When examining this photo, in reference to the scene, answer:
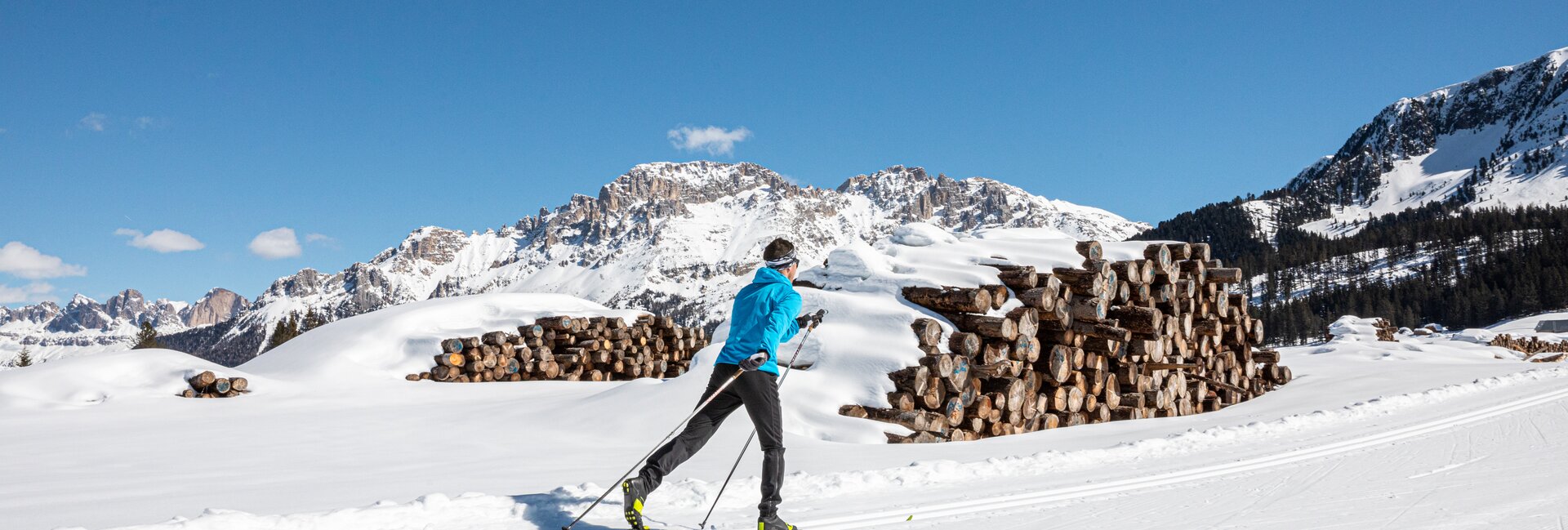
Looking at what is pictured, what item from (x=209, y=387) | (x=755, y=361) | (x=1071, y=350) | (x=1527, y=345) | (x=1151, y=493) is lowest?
(x=1527, y=345)

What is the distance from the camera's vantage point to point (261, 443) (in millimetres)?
7762

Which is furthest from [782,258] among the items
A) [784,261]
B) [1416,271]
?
[1416,271]

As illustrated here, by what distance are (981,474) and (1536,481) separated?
360 cm

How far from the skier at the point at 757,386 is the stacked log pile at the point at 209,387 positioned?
1077 cm

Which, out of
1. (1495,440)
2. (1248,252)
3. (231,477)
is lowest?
(1495,440)

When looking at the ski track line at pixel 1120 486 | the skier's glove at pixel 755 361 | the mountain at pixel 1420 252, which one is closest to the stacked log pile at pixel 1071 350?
the ski track line at pixel 1120 486

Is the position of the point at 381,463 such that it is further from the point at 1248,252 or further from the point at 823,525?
the point at 1248,252

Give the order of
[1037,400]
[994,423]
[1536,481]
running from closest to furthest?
1. [1536,481]
2. [994,423]
3. [1037,400]

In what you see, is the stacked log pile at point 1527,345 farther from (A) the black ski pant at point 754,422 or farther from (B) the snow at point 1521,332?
(A) the black ski pant at point 754,422

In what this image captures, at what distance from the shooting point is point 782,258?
4.34 metres

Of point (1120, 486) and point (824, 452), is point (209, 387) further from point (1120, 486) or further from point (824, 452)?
point (1120, 486)

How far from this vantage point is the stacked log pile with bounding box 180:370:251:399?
37.7ft

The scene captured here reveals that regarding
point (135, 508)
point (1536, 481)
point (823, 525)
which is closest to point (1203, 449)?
point (1536, 481)

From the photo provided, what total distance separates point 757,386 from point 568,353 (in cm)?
1544
